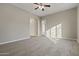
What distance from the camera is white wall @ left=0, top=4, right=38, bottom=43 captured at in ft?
19.4

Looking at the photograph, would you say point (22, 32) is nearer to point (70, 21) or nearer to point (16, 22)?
point (16, 22)

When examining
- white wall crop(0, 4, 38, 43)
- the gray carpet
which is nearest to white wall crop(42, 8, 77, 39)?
white wall crop(0, 4, 38, 43)

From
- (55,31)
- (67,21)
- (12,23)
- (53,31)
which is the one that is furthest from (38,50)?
(53,31)

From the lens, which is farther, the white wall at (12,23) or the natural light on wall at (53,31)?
the natural light on wall at (53,31)

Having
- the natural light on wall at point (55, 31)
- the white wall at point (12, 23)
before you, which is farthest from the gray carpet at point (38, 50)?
the natural light on wall at point (55, 31)

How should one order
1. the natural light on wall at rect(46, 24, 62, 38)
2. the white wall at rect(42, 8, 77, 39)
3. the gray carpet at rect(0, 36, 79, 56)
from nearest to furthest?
the gray carpet at rect(0, 36, 79, 56) < the white wall at rect(42, 8, 77, 39) < the natural light on wall at rect(46, 24, 62, 38)

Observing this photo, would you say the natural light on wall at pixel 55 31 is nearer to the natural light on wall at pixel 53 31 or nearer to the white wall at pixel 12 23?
the natural light on wall at pixel 53 31

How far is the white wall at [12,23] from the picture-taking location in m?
5.91

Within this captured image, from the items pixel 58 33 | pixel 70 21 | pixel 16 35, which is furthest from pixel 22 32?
pixel 70 21

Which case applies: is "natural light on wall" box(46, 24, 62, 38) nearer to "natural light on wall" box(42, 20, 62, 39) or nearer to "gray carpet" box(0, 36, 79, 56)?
"natural light on wall" box(42, 20, 62, 39)

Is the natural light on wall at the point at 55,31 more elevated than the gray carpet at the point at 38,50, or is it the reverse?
the natural light on wall at the point at 55,31

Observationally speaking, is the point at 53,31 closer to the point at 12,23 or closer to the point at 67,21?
the point at 67,21

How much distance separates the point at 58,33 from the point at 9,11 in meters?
4.86

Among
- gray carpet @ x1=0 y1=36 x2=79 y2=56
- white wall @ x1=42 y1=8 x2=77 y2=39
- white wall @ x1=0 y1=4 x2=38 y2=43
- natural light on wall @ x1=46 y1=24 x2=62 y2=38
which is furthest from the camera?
natural light on wall @ x1=46 y1=24 x2=62 y2=38
